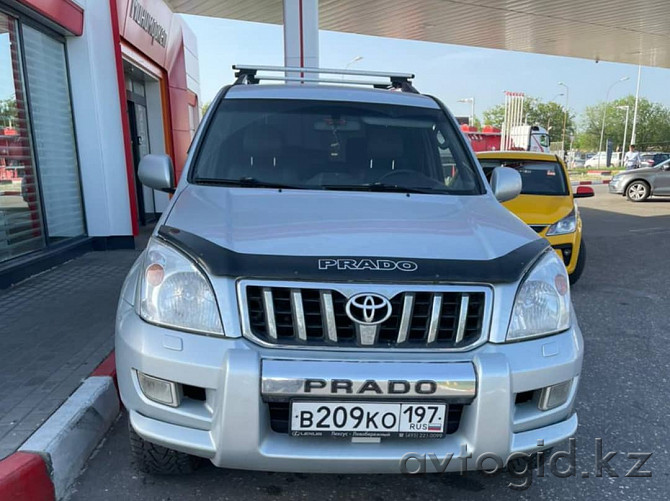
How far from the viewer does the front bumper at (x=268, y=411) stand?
1.71 metres

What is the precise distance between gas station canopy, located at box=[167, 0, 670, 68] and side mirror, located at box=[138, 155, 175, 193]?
9.16 m

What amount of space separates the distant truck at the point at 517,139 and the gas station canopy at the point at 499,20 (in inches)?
384

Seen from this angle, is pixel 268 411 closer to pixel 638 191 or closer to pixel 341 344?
pixel 341 344

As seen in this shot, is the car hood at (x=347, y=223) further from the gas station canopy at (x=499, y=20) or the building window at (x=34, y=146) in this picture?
the gas station canopy at (x=499, y=20)

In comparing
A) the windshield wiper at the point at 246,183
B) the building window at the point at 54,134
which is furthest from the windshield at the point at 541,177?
the building window at the point at 54,134

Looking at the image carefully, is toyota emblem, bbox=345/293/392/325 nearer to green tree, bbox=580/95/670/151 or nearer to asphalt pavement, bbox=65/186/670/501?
asphalt pavement, bbox=65/186/670/501

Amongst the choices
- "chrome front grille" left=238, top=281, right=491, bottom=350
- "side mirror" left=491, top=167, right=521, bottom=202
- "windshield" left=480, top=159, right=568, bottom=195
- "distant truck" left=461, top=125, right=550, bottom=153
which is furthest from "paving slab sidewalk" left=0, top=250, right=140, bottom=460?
"distant truck" left=461, top=125, right=550, bottom=153

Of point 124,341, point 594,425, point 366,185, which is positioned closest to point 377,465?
point 124,341

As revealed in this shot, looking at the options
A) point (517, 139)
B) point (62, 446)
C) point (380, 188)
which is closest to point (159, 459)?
point (62, 446)

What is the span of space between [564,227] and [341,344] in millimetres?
4471

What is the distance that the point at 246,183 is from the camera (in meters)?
2.74

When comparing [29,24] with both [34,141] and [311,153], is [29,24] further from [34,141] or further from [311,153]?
[311,153]

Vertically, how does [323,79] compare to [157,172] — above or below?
above

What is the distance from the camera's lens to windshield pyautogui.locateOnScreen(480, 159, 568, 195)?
249 inches
